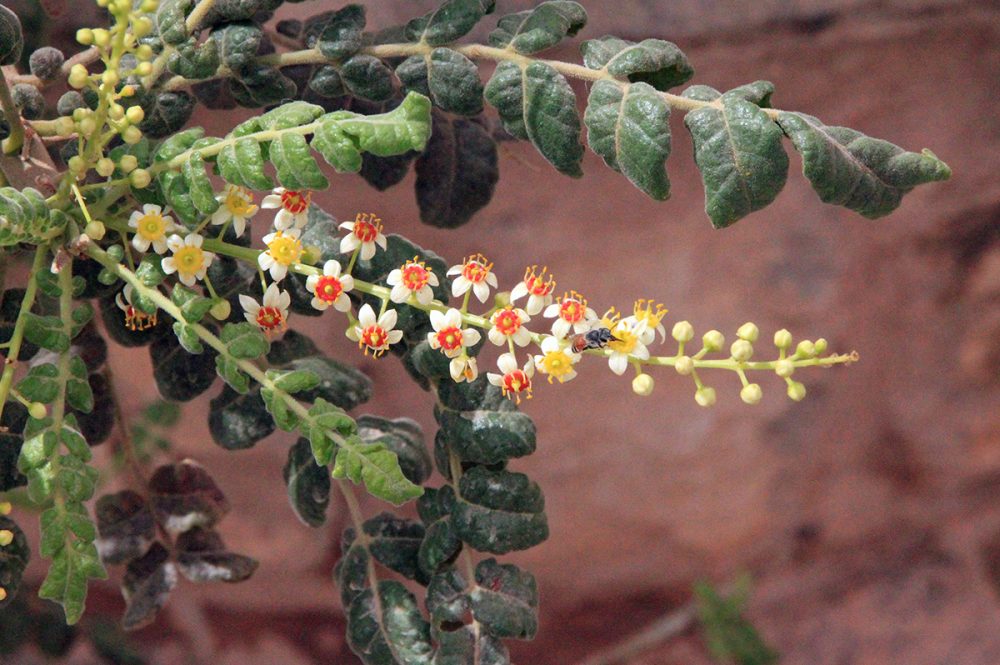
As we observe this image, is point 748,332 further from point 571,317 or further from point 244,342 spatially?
point 244,342

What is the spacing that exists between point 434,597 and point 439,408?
0.16 meters

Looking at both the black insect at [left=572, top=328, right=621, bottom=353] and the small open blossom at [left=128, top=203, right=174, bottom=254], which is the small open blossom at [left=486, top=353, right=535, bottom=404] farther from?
the small open blossom at [left=128, top=203, right=174, bottom=254]

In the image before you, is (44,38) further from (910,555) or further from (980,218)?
(910,555)

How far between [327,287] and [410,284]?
62mm

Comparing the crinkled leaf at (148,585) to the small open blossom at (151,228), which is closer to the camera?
the small open blossom at (151,228)

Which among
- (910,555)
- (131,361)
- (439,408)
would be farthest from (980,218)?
(131,361)

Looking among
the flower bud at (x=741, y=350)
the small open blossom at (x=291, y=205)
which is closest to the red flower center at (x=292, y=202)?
the small open blossom at (x=291, y=205)

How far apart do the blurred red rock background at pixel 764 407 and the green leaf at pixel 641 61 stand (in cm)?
66

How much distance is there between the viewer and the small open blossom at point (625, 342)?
0.76 m

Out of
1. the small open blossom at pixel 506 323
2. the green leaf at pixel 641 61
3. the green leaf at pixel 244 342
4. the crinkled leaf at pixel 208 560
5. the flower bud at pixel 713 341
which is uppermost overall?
the green leaf at pixel 641 61

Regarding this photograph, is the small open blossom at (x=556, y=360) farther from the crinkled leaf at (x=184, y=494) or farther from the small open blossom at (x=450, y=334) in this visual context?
the crinkled leaf at (x=184, y=494)

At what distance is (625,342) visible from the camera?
0.77m

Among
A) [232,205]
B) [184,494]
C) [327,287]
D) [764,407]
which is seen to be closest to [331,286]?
[327,287]

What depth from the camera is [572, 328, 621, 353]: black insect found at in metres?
Answer: 0.75
